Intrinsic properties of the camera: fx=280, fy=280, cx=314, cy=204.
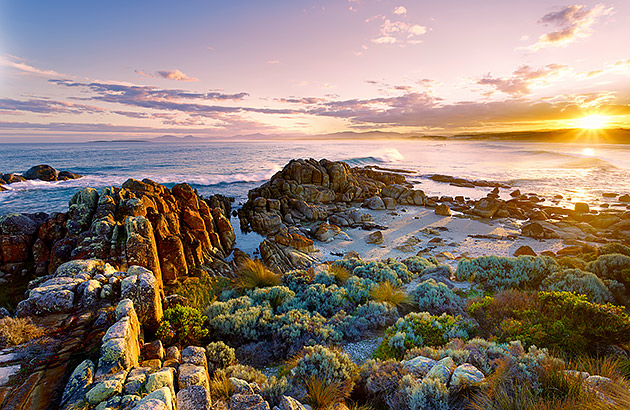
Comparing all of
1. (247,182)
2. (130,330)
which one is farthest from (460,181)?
(130,330)

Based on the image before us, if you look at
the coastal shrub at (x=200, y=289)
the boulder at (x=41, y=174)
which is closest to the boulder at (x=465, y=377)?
A: the coastal shrub at (x=200, y=289)

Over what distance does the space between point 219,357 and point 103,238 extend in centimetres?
786

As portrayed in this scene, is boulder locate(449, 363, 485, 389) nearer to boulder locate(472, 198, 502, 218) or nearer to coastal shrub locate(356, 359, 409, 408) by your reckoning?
coastal shrub locate(356, 359, 409, 408)

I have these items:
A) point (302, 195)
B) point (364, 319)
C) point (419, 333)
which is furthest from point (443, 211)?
point (419, 333)

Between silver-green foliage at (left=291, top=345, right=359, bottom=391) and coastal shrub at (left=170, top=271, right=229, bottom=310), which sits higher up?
silver-green foliage at (left=291, top=345, right=359, bottom=391)

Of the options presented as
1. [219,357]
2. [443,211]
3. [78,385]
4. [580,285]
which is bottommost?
[443,211]

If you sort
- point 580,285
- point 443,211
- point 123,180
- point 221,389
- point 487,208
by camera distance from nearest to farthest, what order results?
point 221,389, point 580,285, point 487,208, point 443,211, point 123,180

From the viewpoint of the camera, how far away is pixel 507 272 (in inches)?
492

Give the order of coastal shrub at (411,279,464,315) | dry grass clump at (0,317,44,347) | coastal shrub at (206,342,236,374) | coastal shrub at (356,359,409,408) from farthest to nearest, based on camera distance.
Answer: coastal shrub at (411,279,464,315), coastal shrub at (206,342,236,374), coastal shrub at (356,359,409,408), dry grass clump at (0,317,44,347)

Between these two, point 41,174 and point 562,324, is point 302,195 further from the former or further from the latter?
point 41,174

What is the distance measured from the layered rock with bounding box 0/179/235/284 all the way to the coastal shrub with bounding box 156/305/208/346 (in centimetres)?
379

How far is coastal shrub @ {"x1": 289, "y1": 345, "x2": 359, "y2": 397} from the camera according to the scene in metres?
5.77

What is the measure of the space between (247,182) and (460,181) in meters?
38.0

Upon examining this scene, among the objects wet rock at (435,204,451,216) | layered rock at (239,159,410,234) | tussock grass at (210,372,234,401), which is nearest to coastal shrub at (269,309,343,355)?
tussock grass at (210,372,234,401)
